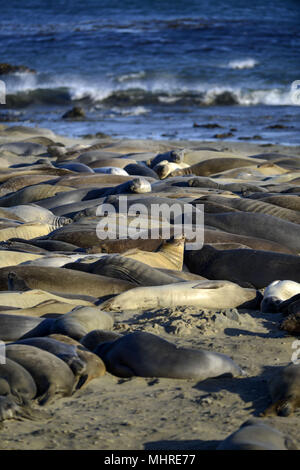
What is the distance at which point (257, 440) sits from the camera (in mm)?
2104

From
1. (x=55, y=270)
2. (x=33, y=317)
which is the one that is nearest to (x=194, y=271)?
(x=55, y=270)

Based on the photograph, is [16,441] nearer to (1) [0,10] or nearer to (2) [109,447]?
(2) [109,447]

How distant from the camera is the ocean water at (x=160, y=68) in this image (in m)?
15.8

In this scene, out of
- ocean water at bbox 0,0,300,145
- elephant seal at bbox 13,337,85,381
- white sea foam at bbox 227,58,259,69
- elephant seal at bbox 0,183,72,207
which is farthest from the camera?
white sea foam at bbox 227,58,259,69

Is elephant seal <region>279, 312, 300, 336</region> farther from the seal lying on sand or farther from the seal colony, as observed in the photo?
the seal lying on sand

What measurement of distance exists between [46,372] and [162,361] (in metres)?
0.50

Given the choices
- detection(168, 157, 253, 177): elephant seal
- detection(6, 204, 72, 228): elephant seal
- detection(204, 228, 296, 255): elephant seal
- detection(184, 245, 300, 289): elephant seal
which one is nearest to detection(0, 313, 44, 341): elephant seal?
detection(184, 245, 300, 289): elephant seal

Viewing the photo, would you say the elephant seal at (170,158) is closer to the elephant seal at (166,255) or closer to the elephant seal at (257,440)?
the elephant seal at (166,255)

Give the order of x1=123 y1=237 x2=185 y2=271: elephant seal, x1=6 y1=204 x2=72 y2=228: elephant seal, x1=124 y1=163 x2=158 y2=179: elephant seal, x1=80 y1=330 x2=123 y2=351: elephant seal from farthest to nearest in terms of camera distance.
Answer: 1. x1=124 y1=163 x2=158 y2=179: elephant seal
2. x1=6 y1=204 x2=72 y2=228: elephant seal
3. x1=123 y1=237 x2=185 y2=271: elephant seal
4. x1=80 y1=330 x2=123 y2=351: elephant seal

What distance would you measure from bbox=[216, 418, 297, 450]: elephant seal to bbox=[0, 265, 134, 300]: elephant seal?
1990 mm

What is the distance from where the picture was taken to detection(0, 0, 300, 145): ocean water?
1582cm

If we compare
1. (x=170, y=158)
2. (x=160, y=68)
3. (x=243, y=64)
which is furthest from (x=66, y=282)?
(x=243, y=64)

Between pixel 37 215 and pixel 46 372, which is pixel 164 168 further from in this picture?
pixel 46 372

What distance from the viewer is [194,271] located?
4.73 m
